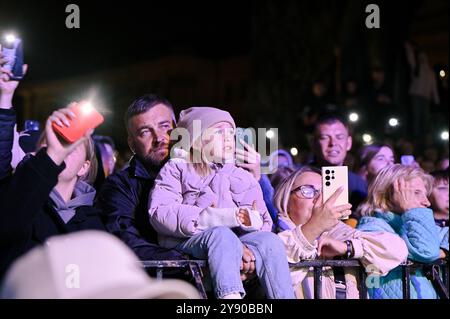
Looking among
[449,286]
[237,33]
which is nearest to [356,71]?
[449,286]

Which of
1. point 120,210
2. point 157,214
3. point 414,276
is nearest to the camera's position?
point 157,214

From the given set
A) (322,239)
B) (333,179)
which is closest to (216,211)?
(333,179)

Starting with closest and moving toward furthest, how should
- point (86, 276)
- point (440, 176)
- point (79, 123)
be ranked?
point (86, 276) → point (79, 123) → point (440, 176)

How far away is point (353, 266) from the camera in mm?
Result: 4383

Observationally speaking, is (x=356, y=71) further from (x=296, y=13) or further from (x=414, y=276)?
(x=414, y=276)

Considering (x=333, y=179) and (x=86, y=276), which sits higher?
(x=333, y=179)

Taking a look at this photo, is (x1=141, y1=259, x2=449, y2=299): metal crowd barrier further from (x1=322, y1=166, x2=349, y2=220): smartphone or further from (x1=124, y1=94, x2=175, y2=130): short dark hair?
(x1=124, y1=94, x2=175, y2=130): short dark hair

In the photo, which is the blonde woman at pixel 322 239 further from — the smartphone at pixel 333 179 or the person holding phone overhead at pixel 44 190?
the person holding phone overhead at pixel 44 190

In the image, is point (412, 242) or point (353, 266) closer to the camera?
point (353, 266)

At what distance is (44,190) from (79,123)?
11.4 inches

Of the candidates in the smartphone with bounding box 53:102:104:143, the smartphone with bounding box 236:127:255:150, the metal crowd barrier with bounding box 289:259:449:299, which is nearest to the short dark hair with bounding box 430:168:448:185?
the metal crowd barrier with bounding box 289:259:449:299

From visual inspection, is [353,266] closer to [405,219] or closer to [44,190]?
[405,219]

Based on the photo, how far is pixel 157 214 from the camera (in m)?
3.88

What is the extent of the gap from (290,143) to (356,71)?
5.52 ft
